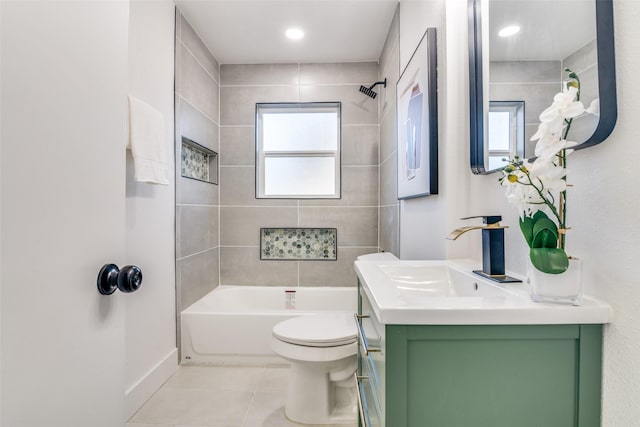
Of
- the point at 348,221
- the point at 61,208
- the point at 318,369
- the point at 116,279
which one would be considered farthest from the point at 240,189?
the point at 61,208

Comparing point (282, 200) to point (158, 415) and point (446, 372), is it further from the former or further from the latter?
point (446, 372)

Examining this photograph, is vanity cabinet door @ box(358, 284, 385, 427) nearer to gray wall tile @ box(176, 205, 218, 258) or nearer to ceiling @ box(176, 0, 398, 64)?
gray wall tile @ box(176, 205, 218, 258)

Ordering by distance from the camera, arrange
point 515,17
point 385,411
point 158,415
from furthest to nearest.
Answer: point 158,415, point 515,17, point 385,411

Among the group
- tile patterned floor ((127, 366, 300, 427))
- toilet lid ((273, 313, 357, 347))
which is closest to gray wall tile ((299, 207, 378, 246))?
toilet lid ((273, 313, 357, 347))

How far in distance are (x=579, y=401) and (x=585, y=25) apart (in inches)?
33.1

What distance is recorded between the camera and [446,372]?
2.12 ft

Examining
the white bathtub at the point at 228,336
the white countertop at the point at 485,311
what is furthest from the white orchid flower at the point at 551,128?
the white bathtub at the point at 228,336

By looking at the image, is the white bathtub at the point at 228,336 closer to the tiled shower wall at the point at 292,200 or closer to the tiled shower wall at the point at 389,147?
the tiled shower wall at the point at 292,200

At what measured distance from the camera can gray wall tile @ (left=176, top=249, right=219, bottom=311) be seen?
2309 mm

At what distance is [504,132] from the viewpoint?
3.53 feet

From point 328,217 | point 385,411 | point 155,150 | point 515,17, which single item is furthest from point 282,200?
point 385,411

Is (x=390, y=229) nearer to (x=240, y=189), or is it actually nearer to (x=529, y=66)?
(x=240, y=189)

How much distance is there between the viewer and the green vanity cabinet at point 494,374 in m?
0.64

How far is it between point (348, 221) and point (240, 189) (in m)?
1.09
